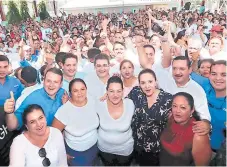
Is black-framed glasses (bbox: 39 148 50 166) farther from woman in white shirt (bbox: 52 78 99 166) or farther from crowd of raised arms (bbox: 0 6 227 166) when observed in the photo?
woman in white shirt (bbox: 52 78 99 166)

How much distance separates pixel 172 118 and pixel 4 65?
1.74 metres

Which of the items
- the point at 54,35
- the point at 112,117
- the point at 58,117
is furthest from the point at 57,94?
the point at 54,35

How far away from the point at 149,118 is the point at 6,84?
60.2 inches

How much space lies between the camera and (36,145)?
5.98 ft

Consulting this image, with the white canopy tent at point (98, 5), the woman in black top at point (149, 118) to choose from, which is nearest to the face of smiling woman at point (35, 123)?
the woman in black top at point (149, 118)

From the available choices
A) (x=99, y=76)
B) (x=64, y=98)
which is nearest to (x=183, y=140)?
(x=64, y=98)

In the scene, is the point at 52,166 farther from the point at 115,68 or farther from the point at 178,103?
the point at 115,68

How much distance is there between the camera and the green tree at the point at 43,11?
31.3 feet

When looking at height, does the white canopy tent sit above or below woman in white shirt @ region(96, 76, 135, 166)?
above

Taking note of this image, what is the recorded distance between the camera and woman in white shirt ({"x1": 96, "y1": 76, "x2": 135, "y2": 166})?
6.91 feet

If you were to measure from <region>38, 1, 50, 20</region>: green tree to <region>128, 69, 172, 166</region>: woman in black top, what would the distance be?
809cm

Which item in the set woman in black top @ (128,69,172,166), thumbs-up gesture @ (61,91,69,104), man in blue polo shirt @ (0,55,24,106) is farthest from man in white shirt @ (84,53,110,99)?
man in blue polo shirt @ (0,55,24,106)

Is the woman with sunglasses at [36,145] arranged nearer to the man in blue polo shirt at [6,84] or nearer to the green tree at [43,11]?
the man in blue polo shirt at [6,84]

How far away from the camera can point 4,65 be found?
272cm
